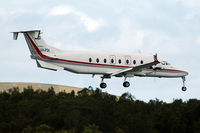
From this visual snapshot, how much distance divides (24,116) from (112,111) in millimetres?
15960

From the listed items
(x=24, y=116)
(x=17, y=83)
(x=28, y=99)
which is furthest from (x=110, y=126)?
(x=17, y=83)

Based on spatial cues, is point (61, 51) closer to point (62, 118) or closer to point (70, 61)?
point (70, 61)

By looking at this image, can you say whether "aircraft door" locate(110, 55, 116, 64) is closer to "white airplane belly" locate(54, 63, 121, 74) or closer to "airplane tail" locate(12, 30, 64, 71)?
"white airplane belly" locate(54, 63, 121, 74)

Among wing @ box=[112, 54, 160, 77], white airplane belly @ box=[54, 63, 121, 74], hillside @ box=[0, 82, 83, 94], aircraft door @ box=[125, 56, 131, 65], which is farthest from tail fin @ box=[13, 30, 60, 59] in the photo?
hillside @ box=[0, 82, 83, 94]

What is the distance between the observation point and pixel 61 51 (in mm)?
83062


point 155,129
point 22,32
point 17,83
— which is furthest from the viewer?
point 17,83

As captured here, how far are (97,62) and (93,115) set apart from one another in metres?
26.4

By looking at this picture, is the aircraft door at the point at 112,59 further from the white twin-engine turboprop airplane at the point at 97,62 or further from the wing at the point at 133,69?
the wing at the point at 133,69

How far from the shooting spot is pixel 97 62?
3314 inches

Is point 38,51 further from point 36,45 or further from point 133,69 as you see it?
point 133,69

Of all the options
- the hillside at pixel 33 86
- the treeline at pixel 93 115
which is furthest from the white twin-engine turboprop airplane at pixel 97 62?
the hillside at pixel 33 86

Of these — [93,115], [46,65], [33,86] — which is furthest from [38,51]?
[33,86]

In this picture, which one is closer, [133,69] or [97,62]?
[97,62]

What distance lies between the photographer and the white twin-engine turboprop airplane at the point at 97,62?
267 feet
